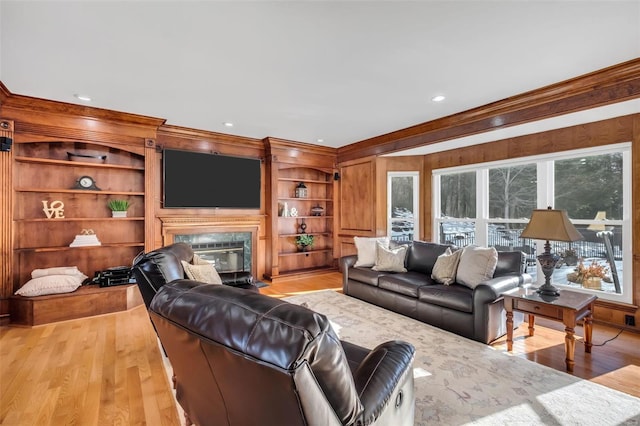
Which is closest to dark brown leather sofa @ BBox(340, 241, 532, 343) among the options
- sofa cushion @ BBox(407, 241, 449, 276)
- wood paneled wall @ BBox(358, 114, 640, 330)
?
sofa cushion @ BBox(407, 241, 449, 276)

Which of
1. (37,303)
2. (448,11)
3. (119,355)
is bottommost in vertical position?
(119,355)

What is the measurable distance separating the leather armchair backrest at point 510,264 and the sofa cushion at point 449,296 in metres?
0.48

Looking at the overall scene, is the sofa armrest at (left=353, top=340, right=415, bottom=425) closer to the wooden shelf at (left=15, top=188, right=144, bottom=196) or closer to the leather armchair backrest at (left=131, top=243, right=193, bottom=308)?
the leather armchair backrest at (left=131, top=243, right=193, bottom=308)

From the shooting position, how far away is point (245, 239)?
5.44 metres

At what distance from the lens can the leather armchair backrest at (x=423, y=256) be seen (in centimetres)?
407

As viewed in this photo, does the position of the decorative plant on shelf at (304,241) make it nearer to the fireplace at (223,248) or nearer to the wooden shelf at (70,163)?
the fireplace at (223,248)

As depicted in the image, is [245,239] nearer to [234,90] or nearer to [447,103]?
[234,90]

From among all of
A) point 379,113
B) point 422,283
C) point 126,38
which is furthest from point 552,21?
point 126,38

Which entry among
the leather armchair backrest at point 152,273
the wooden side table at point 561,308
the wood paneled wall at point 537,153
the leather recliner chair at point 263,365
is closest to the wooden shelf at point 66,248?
the leather armchair backrest at point 152,273

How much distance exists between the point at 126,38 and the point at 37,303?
3.21m

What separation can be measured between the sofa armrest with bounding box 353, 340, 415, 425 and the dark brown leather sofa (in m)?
1.86

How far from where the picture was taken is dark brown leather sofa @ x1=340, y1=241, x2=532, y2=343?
2967 mm

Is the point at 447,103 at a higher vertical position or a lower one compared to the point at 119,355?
higher

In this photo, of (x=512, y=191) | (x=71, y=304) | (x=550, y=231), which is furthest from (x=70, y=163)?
(x=512, y=191)
